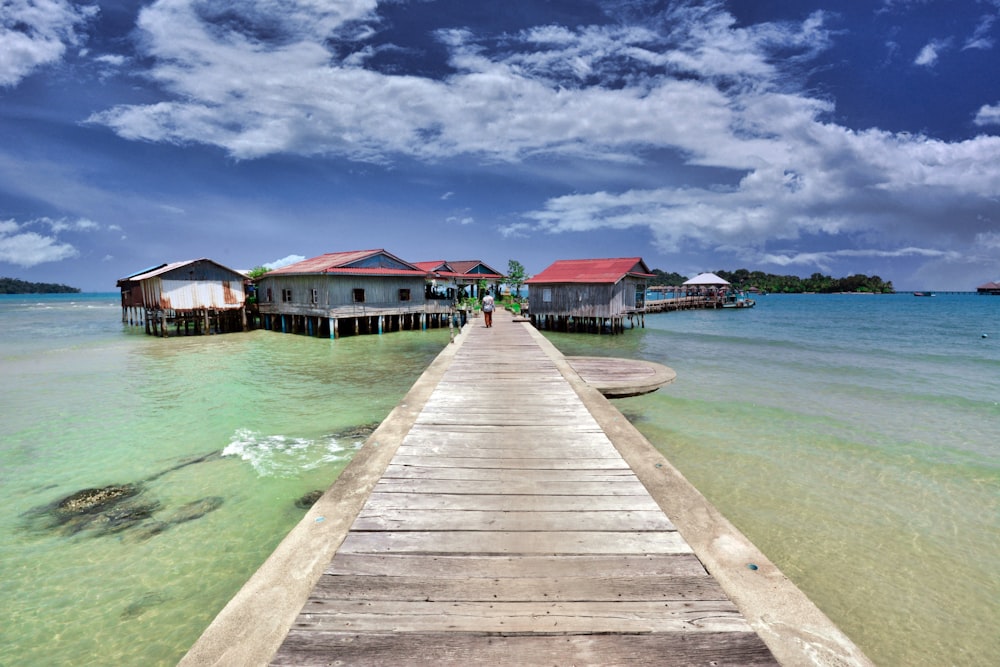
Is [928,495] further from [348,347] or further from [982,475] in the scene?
[348,347]

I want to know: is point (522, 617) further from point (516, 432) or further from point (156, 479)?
point (156, 479)

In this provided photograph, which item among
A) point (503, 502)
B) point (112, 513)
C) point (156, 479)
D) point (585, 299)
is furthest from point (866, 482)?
point (585, 299)

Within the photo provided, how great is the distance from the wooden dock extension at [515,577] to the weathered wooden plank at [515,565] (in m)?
0.01

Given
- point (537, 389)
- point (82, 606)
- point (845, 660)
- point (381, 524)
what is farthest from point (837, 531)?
point (82, 606)

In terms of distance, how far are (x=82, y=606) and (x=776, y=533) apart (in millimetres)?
8393

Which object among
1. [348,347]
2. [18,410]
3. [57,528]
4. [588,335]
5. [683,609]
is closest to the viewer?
[683,609]

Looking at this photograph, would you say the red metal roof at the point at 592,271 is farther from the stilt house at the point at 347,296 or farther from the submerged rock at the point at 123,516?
the submerged rock at the point at 123,516

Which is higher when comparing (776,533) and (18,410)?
(18,410)

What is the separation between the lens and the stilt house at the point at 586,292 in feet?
104

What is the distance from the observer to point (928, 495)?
7.73 meters

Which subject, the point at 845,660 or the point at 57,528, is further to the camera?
the point at 57,528

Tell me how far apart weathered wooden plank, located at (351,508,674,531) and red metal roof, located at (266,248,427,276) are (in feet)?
85.7

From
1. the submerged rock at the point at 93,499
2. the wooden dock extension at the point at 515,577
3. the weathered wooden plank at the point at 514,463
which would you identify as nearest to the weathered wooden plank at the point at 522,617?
the wooden dock extension at the point at 515,577

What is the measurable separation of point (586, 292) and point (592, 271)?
2.42 metres
